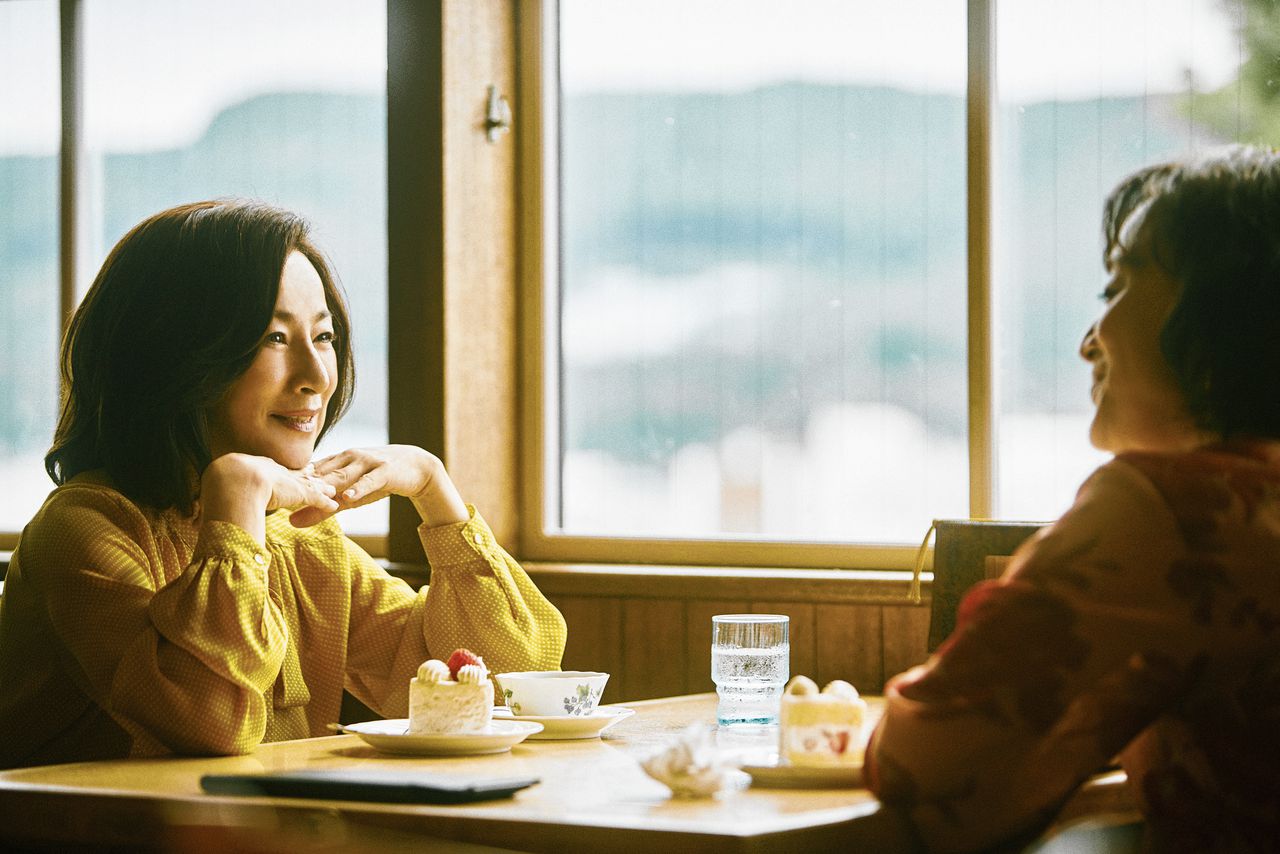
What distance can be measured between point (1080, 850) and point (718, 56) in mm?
1860

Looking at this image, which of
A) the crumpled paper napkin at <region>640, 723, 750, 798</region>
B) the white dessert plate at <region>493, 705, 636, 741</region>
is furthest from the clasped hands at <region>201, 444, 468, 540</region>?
the crumpled paper napkin at <region>640, 723, 750, 798</region>

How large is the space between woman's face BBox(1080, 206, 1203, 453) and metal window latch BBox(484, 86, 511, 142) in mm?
1681

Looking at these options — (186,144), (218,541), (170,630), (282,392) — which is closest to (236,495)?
(218,541)

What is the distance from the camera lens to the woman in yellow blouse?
1.54m

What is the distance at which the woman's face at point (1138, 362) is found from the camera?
1.19 metres

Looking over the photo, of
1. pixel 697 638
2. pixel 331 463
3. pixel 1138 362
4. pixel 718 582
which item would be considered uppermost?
pixel 1138 362

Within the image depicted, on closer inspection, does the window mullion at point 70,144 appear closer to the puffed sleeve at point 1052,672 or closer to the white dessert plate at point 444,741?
the white dessert plate at point 444,741

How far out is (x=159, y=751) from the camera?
164 centimetres

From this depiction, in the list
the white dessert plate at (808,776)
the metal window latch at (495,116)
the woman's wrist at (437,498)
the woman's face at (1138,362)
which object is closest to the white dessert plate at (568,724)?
the white dessert plate at (808,776)

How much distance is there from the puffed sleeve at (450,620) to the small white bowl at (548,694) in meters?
0.28

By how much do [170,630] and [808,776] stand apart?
71 cm

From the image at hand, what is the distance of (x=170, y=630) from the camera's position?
152 centimetres

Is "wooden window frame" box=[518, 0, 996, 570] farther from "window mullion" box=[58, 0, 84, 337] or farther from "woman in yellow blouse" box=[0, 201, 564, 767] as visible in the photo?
"window mullion" box=[58, 0, 84, 337]

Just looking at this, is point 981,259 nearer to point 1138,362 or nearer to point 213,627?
point 1138,362
